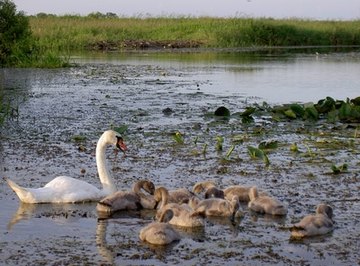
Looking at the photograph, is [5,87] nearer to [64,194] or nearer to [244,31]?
[64,194]

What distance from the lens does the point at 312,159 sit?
33.9ft

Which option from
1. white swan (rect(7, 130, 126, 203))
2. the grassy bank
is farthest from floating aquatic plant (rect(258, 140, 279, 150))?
the grassy bank

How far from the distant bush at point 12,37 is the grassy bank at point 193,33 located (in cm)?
1293

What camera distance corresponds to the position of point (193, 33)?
46438 mm

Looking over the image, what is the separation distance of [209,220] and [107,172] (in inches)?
58.8

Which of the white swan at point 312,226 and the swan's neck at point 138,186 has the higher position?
the swan's neck at point 138,186

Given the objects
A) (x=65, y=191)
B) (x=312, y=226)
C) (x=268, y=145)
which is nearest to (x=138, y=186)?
(x=65, y=191)

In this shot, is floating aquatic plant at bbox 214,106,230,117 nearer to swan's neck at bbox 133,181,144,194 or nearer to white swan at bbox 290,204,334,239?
swan's neck at bbox 133,181,144,194

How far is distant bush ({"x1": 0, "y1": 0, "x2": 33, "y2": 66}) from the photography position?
83.1 feet

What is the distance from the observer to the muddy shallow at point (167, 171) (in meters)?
6.32

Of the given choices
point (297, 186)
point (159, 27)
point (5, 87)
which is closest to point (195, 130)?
point (297, 186)

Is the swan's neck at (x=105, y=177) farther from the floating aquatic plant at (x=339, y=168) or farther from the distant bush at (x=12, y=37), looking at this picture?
the distant bush at (x=12, y=37)

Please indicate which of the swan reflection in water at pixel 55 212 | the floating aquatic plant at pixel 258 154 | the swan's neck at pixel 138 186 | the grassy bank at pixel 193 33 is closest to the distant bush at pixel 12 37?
the grassy bank at pixel 193 33

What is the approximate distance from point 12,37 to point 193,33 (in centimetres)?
2212
